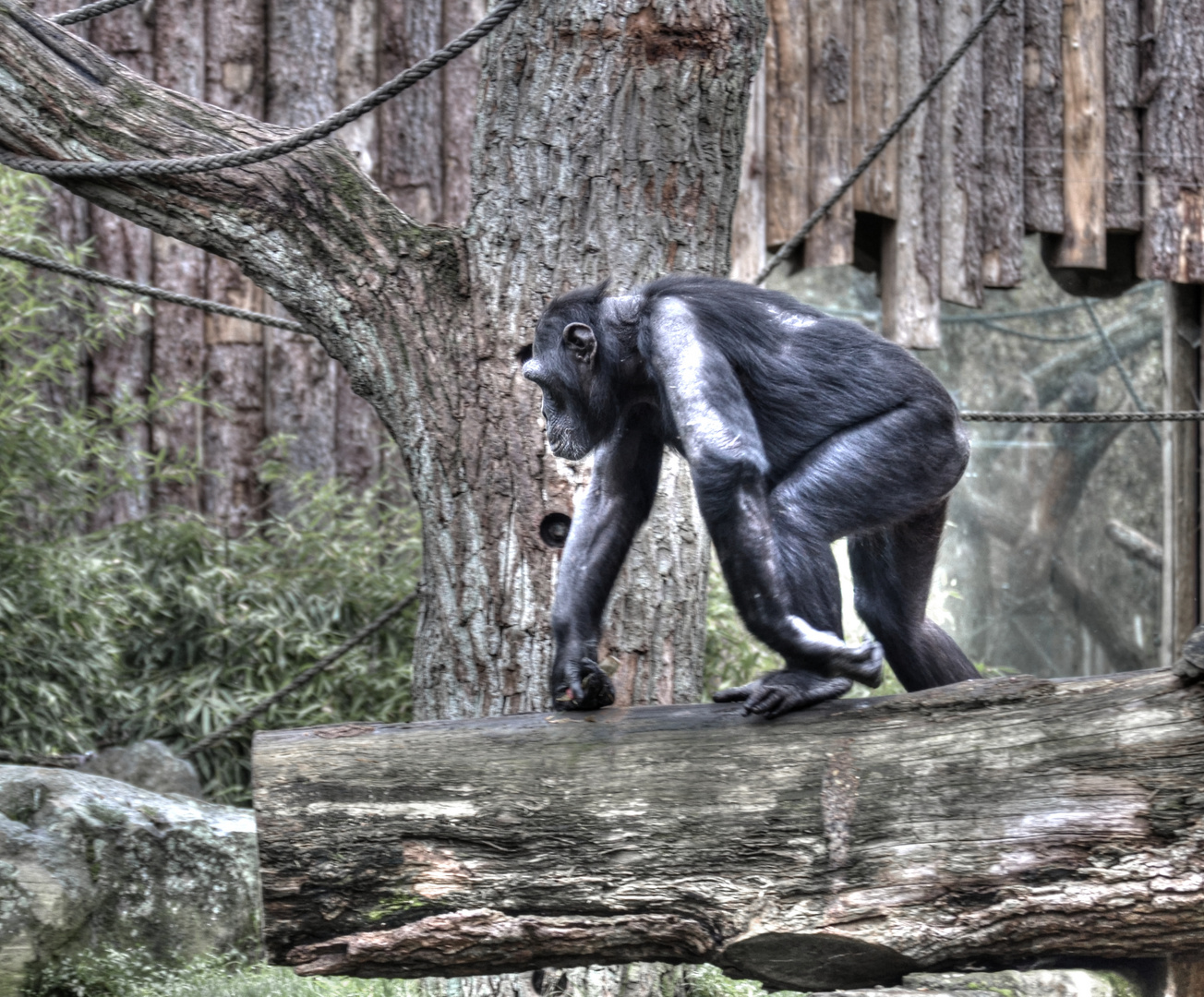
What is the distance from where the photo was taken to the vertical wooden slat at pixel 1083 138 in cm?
659

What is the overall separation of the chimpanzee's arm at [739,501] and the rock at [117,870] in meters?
2.46

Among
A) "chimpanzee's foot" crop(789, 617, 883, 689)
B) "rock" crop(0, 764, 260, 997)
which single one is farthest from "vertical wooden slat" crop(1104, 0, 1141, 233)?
"rock" crop(0, 764, 260, 997)

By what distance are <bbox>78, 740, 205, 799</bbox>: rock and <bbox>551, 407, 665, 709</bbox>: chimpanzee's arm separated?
251 centimetres

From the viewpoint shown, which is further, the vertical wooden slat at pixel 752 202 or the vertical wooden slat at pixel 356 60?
the vertical wooden slat at pixel 356 60

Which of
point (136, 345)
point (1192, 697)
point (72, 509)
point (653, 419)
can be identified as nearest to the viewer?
point (1192, 697)

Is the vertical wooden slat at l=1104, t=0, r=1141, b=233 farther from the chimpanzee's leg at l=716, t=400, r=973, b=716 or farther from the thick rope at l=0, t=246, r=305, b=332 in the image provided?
the thick rope at l=0, t=246, r=305, b=332

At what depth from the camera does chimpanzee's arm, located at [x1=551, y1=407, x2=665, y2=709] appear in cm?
346

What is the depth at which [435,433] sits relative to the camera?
154 inches

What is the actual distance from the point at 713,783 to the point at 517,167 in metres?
2.15

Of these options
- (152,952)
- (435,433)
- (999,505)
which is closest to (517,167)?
(435,433)

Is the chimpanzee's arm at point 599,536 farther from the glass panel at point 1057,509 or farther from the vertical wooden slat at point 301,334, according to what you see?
the glass panel at point 1057,509

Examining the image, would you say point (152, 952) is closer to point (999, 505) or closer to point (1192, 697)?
point (1192, 697)

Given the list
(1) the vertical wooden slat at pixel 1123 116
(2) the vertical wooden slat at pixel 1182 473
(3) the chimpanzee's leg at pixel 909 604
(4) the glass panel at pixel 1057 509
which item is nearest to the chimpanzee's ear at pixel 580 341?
(3) the chimpanzee's leg at pixel 909 604

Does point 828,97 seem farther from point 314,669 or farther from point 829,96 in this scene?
point 314,669
